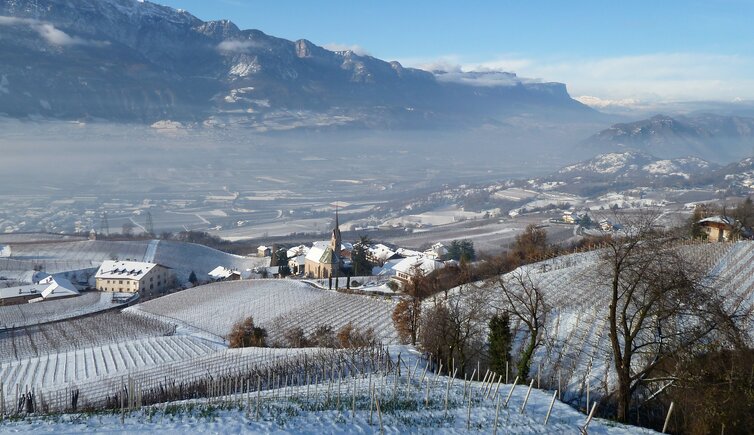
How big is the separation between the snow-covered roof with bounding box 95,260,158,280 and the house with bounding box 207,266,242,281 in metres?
7.64

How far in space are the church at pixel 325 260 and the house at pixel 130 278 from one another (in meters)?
15.9

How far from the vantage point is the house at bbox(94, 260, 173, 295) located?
198ft

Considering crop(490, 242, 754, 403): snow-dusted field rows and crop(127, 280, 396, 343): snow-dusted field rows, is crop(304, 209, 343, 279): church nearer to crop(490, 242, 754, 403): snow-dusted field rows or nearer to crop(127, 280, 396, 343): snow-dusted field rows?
crop(127, 280, 396, 343): snow-dusted field rows

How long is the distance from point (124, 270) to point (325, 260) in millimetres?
20976

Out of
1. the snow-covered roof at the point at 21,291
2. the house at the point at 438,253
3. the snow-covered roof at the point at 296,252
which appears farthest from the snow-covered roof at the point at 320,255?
the snow-covered roof at the point at 21,291

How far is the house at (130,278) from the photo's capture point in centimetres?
6041

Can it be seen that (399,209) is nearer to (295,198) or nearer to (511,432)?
(295,198)

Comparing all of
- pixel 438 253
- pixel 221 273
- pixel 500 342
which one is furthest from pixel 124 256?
pixel 500 342

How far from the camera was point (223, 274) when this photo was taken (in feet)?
226

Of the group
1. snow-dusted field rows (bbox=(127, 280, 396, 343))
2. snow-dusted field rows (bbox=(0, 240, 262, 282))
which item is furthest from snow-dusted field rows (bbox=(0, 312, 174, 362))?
snow-dusted field rows (bbox=(0, 240, 262, 282))

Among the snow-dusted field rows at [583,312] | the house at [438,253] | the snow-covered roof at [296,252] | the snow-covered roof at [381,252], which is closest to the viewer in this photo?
→ the snow-dusted field rows at [583,312]

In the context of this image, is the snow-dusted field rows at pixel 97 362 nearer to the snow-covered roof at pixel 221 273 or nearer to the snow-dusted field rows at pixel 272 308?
the snow-dusted field rows at pixel 272 308

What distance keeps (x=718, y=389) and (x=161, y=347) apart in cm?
2738

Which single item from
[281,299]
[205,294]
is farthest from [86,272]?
[281,299]
